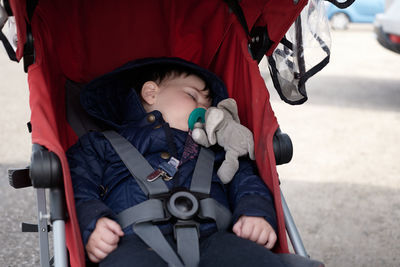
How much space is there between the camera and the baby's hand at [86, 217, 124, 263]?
4.78 feet

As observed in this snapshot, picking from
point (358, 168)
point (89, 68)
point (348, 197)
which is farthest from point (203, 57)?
point (358, 168)

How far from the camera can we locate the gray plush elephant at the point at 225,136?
180 cm

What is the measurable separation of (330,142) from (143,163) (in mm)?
2572

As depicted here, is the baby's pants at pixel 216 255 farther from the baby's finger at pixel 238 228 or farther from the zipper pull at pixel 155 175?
the zipper pull at pixel 155 175

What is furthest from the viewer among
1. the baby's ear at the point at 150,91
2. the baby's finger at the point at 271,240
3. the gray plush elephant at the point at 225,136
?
the baby's ear at the point at 150,91

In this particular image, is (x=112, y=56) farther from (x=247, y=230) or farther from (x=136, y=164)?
(x=247, y=230)

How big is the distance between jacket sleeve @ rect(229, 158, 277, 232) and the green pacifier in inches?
9.0

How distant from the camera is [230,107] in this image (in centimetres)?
192

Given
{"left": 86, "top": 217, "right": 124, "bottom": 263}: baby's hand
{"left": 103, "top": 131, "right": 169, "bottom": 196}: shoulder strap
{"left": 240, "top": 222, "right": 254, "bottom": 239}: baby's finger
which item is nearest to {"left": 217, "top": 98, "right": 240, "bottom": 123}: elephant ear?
{"left": 103, "top": 131, "right": 169, "bottom": 196}: shoulder strap

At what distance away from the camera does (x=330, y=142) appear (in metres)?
3.97

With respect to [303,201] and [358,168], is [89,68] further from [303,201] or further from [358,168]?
[358,168]

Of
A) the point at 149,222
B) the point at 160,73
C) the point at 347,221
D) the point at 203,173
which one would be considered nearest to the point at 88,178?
the point at 149,222

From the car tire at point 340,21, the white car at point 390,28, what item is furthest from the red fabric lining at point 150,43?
the car tire at point 340,21

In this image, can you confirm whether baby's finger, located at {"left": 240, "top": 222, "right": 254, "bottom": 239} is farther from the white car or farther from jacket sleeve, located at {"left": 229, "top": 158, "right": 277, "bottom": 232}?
the white car
